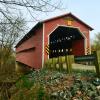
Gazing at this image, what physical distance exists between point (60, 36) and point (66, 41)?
116cm

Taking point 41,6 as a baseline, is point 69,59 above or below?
below

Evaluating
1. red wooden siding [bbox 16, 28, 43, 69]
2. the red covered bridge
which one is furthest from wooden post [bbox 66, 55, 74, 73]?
red wooden siding [bbox 16, 28, 43, 69]

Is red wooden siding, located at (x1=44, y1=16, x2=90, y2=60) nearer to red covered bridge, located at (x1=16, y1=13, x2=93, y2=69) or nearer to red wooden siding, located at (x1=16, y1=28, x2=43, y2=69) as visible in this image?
red covered bridge, located at (x1=16, y1=13, x2=93, y2=69)

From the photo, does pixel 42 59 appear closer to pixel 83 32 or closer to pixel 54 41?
pixel 83 32

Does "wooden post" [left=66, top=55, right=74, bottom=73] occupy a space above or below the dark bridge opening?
below

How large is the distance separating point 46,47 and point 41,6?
14.9 metres

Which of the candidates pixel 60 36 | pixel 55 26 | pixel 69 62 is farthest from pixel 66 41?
pixel 69 62

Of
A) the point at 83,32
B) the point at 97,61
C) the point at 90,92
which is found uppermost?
the point at 83,32

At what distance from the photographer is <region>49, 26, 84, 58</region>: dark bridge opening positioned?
25.0 meters

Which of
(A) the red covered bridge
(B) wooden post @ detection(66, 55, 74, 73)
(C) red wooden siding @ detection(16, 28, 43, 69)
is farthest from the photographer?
(C) red wooden siding @ detection(16, 28, 43, 69)

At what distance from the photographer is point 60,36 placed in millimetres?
29734

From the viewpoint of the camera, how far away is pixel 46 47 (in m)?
21.3

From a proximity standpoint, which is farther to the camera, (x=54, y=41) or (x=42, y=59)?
(x=54, y=41)

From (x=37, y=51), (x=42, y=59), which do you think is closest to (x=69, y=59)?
(x=42, y=59)
